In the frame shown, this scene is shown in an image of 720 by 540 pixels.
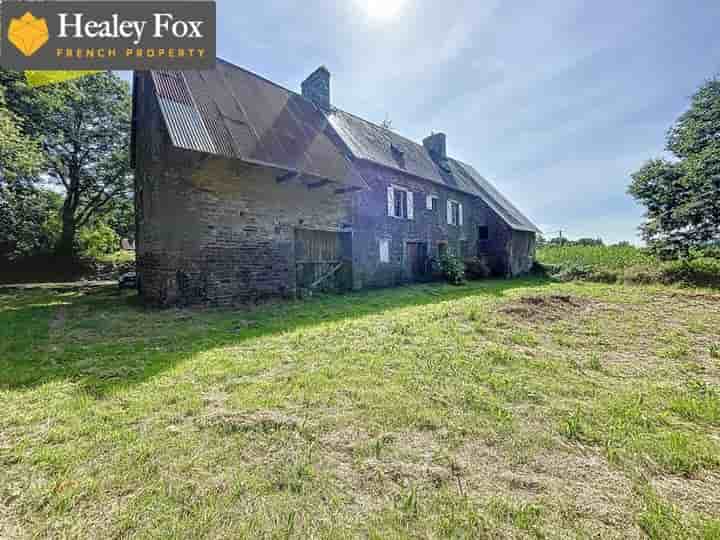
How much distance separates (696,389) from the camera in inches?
121

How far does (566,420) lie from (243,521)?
2.47m

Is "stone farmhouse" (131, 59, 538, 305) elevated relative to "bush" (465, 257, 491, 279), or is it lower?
elevated

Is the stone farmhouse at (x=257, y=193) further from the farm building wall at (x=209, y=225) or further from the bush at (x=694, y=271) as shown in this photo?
the bush at (x=694, y=271)

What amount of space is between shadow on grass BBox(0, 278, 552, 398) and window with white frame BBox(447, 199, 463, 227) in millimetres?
8775

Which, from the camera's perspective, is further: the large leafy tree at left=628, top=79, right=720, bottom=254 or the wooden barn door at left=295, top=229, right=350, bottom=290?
the large leafy tree at left=628, top=79, right=720, bottom=254

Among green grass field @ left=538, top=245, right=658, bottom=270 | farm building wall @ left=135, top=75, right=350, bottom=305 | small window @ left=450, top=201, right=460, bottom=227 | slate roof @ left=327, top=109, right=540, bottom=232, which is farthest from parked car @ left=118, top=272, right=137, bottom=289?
green grass field @ left=538, top=245, right=658, bottom=270

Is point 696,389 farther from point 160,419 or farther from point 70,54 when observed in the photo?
point 70,54

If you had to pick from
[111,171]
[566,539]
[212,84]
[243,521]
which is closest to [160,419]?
[243,521]

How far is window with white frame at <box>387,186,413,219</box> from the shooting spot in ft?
41.8

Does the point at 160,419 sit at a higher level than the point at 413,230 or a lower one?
lower

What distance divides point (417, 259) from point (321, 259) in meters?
5.81

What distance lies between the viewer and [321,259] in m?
10.1

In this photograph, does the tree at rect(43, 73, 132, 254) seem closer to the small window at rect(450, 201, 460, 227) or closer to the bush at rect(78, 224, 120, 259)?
the bush at rect(78, 224, 120, 259)

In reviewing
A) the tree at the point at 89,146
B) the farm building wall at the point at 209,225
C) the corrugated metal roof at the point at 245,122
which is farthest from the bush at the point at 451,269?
the tree at the point at 89,146
